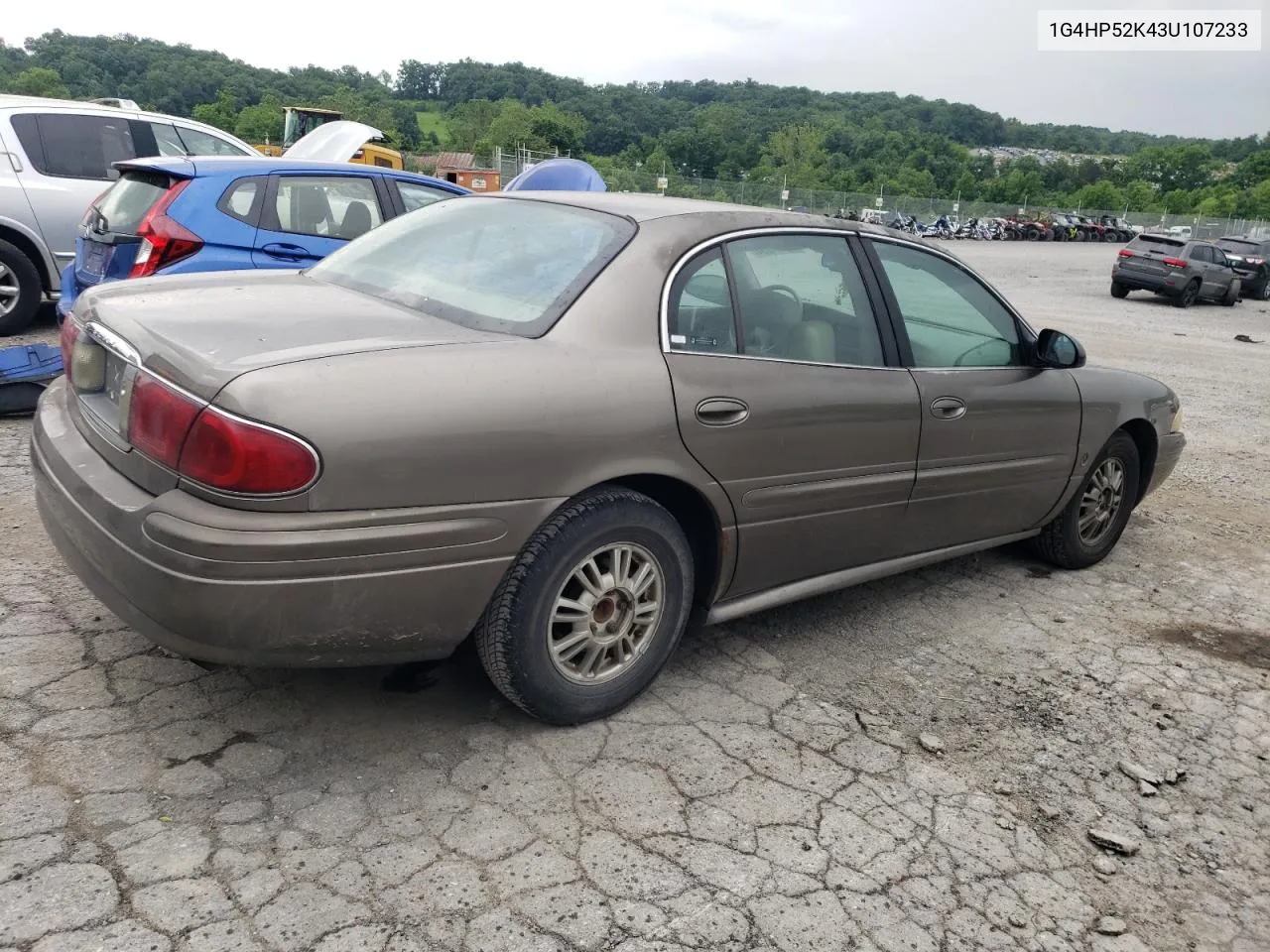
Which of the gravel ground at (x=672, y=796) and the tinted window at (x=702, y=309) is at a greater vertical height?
the tinted window at (x=702, y=309)

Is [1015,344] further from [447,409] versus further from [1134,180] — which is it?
[1134,180]

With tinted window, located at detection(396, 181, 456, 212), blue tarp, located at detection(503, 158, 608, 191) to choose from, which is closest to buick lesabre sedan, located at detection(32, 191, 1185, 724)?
tinted window, located at detection(396, 181, 456, 212)

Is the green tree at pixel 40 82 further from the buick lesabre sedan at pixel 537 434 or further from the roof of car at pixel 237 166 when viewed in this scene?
the buick lesabre sedan at pixel 537 434

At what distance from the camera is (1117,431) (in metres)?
Result: 4.83

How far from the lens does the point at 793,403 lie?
130 inches

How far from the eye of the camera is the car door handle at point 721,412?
3066 millimetres

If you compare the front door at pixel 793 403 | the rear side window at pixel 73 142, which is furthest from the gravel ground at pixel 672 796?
the rear side window at pixel 73 142

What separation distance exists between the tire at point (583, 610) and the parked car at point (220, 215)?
4050 mm

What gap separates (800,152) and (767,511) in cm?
8696

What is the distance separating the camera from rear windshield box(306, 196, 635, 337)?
118 inches

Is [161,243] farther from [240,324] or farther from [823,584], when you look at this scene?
[823,584]

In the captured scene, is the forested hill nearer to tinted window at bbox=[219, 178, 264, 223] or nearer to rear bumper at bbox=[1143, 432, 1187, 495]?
tinted window at bbox=[219, 178, 264, 223]

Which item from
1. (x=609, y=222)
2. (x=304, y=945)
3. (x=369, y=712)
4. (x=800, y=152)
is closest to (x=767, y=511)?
(x=609, y=222)

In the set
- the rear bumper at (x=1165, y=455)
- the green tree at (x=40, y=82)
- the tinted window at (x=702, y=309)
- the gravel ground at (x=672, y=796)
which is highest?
the green tree at (x=40, y=82)
